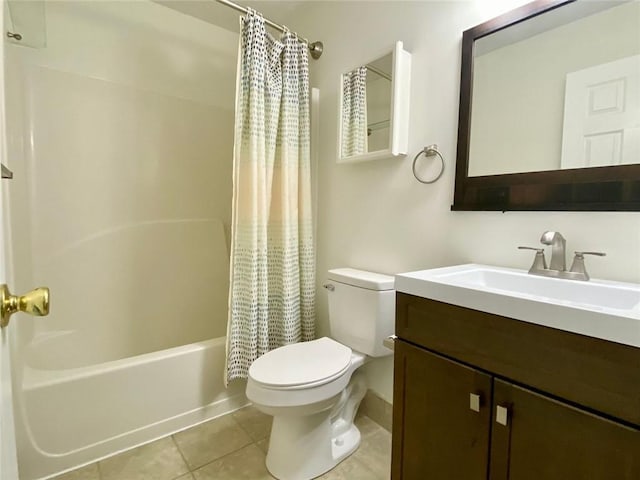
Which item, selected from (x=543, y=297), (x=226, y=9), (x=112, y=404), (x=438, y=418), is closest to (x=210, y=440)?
(x=112, y=404)

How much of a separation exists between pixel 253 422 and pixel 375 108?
168 cm

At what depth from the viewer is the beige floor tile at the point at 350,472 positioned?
4.44ft

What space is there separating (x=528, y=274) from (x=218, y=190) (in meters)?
2.00

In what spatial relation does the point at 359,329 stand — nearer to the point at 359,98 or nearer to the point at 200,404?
the point at 200,404

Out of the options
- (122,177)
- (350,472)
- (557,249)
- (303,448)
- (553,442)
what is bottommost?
(350,472)

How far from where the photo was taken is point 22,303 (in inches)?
21.4

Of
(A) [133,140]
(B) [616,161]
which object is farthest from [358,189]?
(A) [133,140]

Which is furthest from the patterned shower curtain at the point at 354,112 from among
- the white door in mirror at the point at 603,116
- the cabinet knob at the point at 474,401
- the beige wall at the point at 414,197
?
the cabinet knob at the point at 474,401

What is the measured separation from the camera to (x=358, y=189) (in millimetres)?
1755

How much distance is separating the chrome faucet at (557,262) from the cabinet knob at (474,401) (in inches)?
17.8

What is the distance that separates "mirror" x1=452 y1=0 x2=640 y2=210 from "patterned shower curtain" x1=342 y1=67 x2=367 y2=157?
1.66ft

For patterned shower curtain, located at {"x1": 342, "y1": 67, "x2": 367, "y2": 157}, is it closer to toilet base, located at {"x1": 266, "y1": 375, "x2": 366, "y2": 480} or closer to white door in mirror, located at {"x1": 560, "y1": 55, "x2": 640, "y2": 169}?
white door in mirror, located at {"x1": 560, "y1": 55, "x2": 640, "y2": 169}

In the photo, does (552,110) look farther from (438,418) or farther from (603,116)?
(438,418)

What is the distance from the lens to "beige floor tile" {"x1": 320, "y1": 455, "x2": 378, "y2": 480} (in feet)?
4.44
